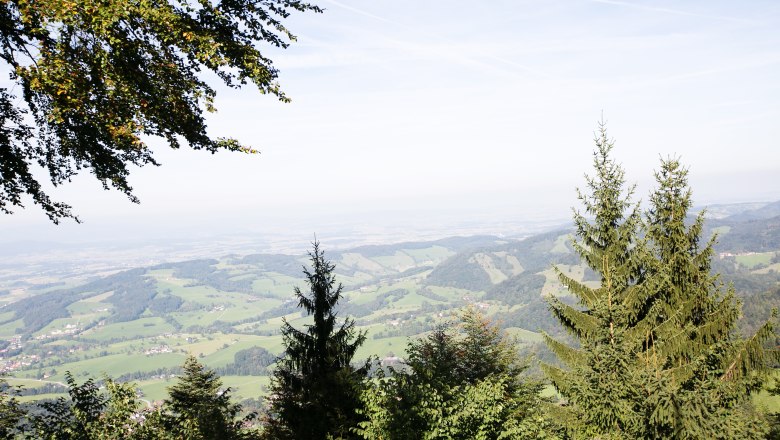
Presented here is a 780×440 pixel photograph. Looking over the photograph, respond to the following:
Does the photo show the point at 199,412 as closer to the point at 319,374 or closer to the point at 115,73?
the point at 319,374

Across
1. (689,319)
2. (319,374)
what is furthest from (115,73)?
(689,319)

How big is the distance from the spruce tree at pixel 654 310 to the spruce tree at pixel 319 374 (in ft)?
21.7

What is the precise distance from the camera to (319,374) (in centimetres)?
1503

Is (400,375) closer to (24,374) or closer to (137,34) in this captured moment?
(137,34)

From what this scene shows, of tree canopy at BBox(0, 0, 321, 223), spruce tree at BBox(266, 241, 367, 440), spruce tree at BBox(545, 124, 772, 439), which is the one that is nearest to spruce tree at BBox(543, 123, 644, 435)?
spruce tree at BBox(545, 124, 772, 439)

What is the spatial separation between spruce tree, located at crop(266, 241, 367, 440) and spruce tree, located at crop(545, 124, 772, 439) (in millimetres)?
6626

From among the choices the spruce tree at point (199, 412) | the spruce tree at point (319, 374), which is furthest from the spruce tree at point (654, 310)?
the spruce tree at point (199, 412)

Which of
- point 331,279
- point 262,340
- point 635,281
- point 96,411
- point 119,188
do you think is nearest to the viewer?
point 119,188

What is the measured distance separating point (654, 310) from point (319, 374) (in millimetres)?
10942

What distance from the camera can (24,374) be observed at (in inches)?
6378

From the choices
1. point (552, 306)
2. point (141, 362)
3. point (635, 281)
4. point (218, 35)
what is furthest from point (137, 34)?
point (141, 362)

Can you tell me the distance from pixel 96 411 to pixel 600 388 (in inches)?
550

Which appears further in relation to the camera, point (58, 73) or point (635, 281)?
point (635, 281)

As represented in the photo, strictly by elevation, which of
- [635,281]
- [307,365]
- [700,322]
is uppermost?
[635,281]
